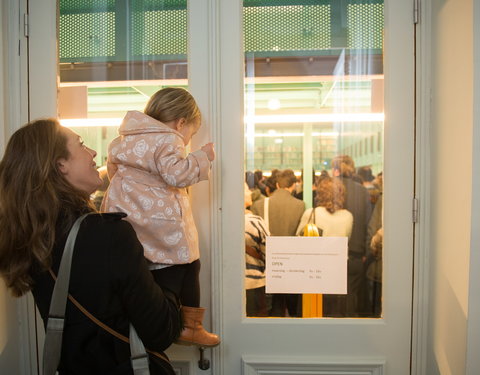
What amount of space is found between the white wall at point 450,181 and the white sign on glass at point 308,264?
1.44ft

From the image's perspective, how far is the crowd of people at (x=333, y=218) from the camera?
2.05 m

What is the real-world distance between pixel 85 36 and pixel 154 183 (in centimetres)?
99

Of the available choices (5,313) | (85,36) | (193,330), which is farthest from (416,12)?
(5,313)

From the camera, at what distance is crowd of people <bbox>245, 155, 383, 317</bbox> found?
2049 mm

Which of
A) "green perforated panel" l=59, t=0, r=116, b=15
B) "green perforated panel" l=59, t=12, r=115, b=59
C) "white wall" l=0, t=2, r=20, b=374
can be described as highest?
"green perforated panel" l=59, t=0, r=116, b=15

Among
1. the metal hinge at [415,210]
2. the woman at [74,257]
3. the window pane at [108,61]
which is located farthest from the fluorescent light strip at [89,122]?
the metal hinge at [415,210]

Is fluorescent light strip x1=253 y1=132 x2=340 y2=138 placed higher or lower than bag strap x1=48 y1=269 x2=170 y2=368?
higher

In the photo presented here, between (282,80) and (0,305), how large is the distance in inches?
69.3

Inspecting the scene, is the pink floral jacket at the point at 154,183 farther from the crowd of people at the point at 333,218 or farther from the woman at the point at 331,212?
the woman at the point at 331,212

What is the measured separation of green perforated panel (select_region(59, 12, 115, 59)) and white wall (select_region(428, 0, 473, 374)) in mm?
1600

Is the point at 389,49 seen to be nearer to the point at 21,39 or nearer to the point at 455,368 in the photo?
the point at 455,368

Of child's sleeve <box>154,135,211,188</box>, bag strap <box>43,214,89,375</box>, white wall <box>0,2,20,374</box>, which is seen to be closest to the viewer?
bag strap <box>43,214,89,375</box>

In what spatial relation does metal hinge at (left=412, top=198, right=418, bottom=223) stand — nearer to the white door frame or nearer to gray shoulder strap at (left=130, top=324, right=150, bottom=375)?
the white door frame

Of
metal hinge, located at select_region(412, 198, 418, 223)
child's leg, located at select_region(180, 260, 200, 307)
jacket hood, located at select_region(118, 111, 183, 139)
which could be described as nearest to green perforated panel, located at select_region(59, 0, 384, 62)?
jacket hood, located at select_region(118, 111, 183, 139)
